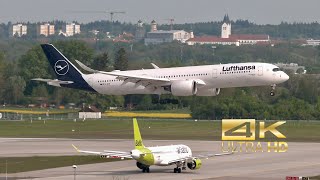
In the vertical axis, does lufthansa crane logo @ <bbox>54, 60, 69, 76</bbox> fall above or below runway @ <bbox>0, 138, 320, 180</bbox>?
above

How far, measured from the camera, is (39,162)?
413 ft

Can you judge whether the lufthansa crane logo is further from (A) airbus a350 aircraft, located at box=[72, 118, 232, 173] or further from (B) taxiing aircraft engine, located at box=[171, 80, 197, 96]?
(A) airbus a350 aircraft, located at box=[72, 118, 232, 173]

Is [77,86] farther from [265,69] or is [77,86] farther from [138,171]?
[138,171]

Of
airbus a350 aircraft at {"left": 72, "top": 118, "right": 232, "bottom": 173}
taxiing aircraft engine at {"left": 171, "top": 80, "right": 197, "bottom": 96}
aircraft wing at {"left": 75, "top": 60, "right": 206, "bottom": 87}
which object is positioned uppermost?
aircraft wing at {"left": 75, "top": 60, "right": 206, "bottom": 87}

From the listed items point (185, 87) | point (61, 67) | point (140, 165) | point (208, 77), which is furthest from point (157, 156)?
point (61, 67)

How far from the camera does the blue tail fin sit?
154000 mm

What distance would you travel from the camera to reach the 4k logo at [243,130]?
160 meters

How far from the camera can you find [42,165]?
122812 millimetres

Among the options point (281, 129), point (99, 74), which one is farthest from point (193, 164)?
point (281, 129)

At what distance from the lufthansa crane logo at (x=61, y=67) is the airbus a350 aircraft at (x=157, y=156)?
42.6m

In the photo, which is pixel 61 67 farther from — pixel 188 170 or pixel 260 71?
pixel 188 170

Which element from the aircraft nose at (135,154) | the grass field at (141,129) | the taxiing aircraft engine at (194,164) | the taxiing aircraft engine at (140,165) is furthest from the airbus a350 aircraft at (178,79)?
the aircraft nose at (135,154)

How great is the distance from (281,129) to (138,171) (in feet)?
204

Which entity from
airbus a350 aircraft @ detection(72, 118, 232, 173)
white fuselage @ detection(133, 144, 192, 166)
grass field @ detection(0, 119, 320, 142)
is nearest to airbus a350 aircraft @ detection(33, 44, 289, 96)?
grass field @ detection(0, 119, 320, 142)
